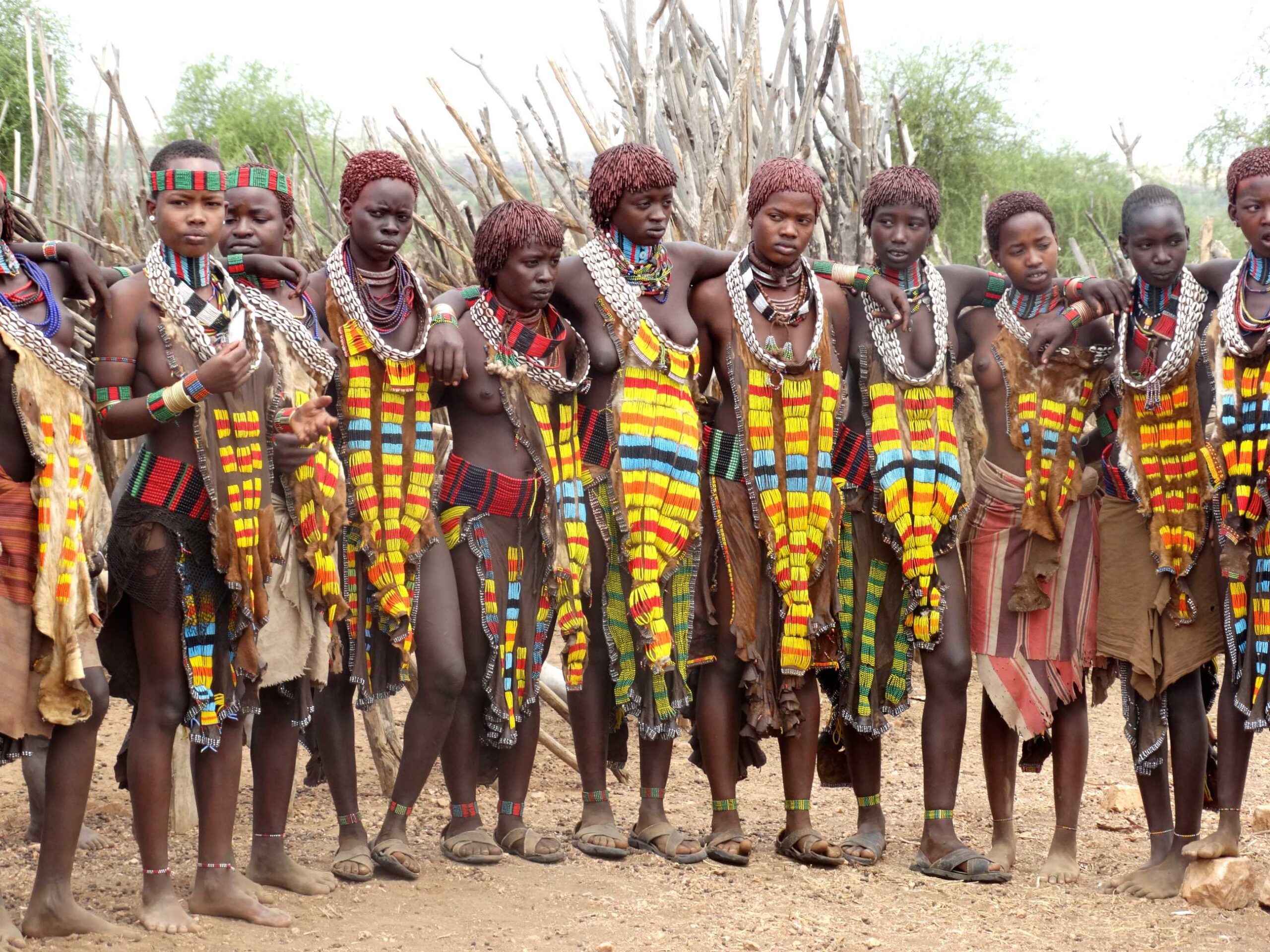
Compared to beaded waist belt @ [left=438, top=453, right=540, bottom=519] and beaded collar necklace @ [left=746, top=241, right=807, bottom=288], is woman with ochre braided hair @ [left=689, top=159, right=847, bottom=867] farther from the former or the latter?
beaded waist belt @ [left=438, top=453, right=540, bottom=519]

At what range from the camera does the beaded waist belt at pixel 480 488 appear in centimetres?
416

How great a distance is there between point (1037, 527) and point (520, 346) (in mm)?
1652

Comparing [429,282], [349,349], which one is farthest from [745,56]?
[349,349]

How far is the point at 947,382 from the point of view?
14.6 ft

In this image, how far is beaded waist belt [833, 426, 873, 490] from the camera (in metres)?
4.44

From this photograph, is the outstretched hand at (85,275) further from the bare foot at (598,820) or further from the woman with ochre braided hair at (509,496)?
the bare foot at (598,820)

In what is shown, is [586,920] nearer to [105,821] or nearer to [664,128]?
[105,821]

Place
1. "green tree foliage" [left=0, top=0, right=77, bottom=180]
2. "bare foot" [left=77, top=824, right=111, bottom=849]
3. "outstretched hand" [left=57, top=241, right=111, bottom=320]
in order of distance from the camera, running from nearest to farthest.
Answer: "outstretched hand" [left=57, top=241, right=111, bottom=320], "bare foot" [left=77, top=824, right=111, bottom=849], "green tree foliage" [left=0, top=0, right=77, bottom=180]

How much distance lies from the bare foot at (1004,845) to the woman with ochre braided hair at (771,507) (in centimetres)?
51

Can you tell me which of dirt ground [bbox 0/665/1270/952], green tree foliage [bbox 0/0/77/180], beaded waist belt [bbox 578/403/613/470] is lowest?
dirt ground [bbox 0/665/1270/952]

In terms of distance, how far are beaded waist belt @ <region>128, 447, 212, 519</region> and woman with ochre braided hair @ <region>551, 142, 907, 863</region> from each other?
119 cm

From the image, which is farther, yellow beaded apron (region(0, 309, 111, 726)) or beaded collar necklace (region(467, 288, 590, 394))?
beaded collar necklace (region(467, 288, 590, 394))

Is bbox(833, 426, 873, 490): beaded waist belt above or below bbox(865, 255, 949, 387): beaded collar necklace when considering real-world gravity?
below

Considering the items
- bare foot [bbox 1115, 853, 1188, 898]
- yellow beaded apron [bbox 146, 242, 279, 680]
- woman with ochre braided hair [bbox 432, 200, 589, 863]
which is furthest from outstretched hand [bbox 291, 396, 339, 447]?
bare foot [bbox 1115, 853, 1188, 898]
